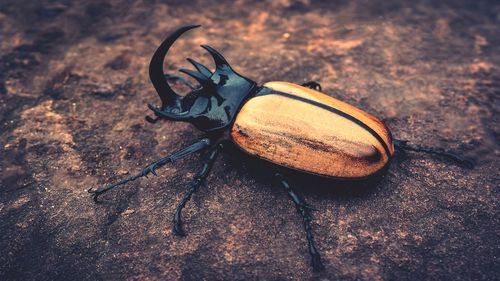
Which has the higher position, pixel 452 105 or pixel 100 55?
pixel 100 55

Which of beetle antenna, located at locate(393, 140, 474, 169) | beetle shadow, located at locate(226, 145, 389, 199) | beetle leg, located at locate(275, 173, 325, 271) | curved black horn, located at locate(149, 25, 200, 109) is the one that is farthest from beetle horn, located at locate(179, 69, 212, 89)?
beetle antenna, located at locate(393, 140, 474, 169)

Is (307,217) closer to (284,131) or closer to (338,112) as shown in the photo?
(284,131)

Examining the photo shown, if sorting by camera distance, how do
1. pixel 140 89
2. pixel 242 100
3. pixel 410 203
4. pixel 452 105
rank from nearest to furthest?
pixel 410 203 < pixel 242 100 < pixel 452 105 < pixel 140 89

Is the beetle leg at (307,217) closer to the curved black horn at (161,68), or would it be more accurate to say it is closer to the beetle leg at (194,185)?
the beetle leg at (194,185)

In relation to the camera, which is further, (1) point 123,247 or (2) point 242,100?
(2) point 242,100

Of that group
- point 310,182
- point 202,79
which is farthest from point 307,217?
point 202,79

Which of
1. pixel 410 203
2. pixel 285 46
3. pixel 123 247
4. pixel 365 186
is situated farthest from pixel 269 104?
pixel 285 46

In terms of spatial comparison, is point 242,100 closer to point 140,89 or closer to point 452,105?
point 140,89
